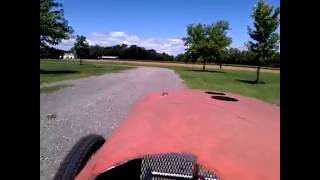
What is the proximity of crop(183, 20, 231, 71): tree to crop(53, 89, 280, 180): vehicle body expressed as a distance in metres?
67.2

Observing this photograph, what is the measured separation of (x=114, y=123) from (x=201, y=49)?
6109cm

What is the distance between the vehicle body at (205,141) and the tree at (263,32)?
1411 inches

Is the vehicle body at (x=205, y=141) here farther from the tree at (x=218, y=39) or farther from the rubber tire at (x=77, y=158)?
the tree at (x=218, y=39)

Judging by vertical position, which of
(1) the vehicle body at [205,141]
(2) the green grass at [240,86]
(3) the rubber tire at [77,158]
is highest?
(1) the vehicle body at [205,141]

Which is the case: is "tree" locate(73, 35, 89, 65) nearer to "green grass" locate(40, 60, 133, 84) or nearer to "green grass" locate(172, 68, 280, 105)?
"green grass" locate(40, 60, 133, 84)

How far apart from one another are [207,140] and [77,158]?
1365mm

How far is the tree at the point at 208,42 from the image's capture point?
227 feet

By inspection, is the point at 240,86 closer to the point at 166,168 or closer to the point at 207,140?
the point at 166,168

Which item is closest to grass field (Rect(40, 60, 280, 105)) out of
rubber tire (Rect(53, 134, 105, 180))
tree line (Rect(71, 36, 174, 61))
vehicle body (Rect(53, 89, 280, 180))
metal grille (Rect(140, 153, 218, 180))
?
vehicle body (Rect(53, 89, 280, 180))

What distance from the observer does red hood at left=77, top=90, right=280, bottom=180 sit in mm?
1601

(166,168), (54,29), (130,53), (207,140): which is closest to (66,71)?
(54,29)

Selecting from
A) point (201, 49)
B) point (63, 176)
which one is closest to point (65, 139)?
point (63, 176)

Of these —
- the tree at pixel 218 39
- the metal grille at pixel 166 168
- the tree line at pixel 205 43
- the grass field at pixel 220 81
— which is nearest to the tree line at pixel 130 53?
the tree line at pixel 205 43
